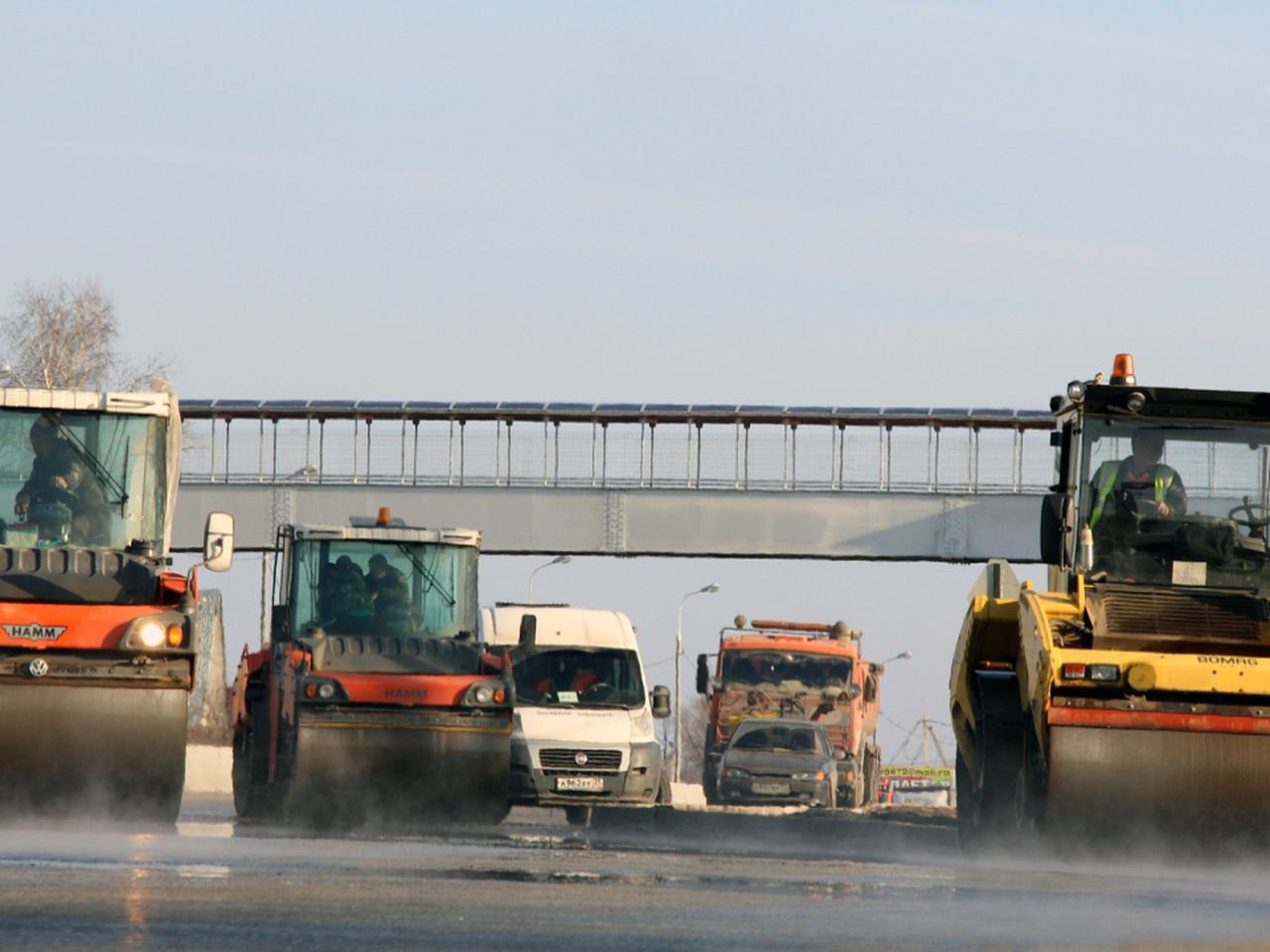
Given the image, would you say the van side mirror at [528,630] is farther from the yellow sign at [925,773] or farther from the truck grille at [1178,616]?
the yellow sign at [925,773]

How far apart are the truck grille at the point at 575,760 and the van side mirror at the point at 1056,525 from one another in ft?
28.0

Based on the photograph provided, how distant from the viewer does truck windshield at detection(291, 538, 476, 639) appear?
20250 millimetres

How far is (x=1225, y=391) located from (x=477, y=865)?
604 cm

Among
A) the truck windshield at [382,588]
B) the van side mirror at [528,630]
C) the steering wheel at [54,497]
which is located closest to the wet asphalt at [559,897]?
the steering wheel at [54,497]

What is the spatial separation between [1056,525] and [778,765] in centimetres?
2333

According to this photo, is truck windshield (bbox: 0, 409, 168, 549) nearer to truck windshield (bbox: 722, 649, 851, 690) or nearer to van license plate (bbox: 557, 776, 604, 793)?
van license plate (bbox: 557, 776, 604, 793)

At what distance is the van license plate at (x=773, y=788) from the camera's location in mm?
38031

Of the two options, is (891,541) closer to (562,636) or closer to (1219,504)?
(562,636)

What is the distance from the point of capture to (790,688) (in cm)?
4159

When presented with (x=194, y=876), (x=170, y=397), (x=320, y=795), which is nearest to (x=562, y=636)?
(x=320, y=795)

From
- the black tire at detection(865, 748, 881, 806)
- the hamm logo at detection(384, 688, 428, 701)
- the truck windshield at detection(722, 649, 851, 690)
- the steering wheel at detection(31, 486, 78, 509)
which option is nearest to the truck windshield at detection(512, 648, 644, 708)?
the hamm logo at detection(384, 688, 428, 701)

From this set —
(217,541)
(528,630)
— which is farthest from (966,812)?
(528,630)

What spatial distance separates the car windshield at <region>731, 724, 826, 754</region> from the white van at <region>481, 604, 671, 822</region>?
1425 cm

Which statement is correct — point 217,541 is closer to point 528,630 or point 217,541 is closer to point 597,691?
point 528,630
